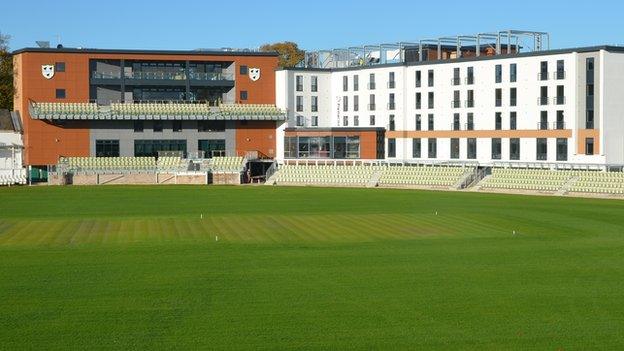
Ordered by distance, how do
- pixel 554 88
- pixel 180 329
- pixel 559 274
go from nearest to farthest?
pixel 180 329, pixel 559 274, pixel 554 88

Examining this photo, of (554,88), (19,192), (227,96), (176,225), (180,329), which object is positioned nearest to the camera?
(180,329)

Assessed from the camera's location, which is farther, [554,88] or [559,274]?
[554,88]

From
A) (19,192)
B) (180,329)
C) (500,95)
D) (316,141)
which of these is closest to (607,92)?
(500,95)

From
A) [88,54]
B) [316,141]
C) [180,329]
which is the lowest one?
[180,329]

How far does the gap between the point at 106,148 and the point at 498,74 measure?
33.7 meters

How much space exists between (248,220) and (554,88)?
34.6 meters

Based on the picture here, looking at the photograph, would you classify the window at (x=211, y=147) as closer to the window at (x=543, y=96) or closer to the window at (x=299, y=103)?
the window at (x=299, y=103)

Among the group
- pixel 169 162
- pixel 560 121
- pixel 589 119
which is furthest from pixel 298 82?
pixel 589 119

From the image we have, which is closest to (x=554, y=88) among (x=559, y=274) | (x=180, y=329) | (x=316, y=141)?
(x=316, y=141)

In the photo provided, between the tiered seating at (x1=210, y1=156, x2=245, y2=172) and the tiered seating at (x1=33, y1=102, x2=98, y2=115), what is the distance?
36.7ft

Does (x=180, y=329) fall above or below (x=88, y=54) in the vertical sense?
below

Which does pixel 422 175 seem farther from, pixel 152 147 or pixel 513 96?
pixel 152 147

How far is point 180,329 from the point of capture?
20000mm

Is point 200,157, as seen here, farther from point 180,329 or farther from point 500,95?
point 180,329
